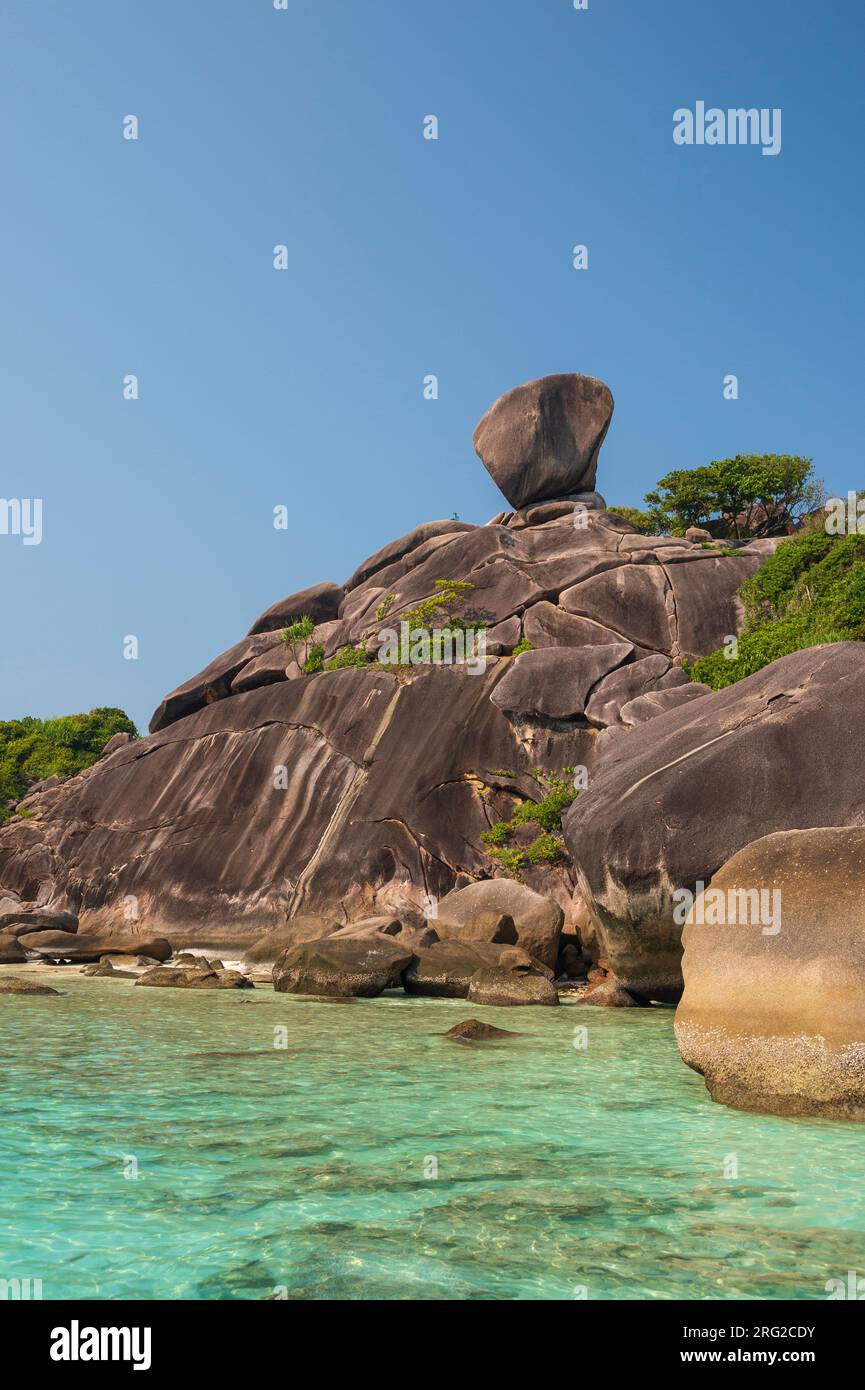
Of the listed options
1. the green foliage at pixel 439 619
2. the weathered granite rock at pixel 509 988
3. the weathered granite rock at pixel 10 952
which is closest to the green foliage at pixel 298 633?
the green foliage at pixel 439 619

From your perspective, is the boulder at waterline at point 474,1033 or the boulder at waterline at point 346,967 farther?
the boulder at waterline at point 346,967

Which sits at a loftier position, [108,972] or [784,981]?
[784,981]

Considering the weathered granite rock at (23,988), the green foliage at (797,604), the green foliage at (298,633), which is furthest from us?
the green foliage at (298,633)

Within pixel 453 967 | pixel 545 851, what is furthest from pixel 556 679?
pixel 453 967

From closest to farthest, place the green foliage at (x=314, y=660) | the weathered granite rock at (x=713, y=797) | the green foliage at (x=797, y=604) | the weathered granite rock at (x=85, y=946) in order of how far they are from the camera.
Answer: the weathered granite rock at (x=713, y=797) → the green foliage at (x=797, y=604) → the weathered granite rock at (x=85, y=946) → the green foliage at (x=314, y=660)

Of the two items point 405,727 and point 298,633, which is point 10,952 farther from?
point 298,633

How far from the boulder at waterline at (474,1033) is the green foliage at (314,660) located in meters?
22.1

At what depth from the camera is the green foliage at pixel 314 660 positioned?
34781 millimetres

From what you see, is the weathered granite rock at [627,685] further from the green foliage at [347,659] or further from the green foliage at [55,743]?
the green foliage at [55,743]

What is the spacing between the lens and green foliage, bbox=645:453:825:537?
1593 inches

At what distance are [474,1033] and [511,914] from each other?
28.1 ft

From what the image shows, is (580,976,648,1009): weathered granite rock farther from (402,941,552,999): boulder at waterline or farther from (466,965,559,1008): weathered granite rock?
(402,941,552,999): boulder at waterline

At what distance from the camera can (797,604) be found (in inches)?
1089

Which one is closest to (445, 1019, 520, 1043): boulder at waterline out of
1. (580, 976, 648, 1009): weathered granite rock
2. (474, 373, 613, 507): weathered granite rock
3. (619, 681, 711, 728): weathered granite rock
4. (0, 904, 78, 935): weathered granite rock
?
(580, 976, 648, 1009): weathered granite rock
